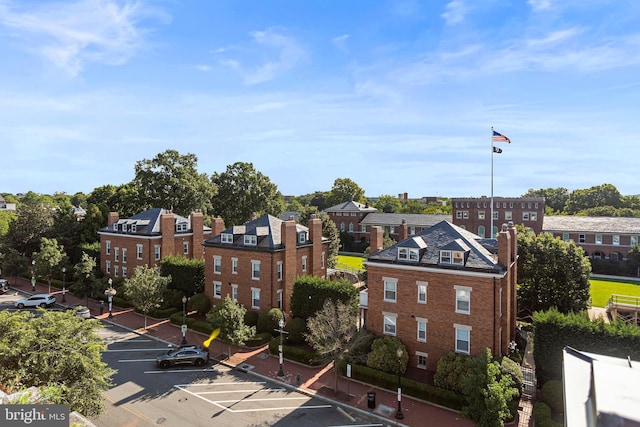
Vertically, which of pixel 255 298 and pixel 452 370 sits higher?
pixel 255 298

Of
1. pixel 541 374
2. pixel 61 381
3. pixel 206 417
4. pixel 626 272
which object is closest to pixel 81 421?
pixel 61 381

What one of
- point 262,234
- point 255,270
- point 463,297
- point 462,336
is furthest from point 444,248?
point 255,270

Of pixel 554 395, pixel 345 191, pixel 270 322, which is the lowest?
pixel 554 395

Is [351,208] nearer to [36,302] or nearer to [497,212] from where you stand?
[497,212]

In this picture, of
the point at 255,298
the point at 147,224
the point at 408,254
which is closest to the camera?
the point at 408,254

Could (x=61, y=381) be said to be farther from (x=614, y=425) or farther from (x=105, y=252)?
(x=105, y=252)

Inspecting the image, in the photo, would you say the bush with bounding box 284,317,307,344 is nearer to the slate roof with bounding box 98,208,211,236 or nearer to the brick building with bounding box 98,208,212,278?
the brick building with bounding box 98,208,212,278

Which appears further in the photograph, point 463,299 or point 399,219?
point 399,219
